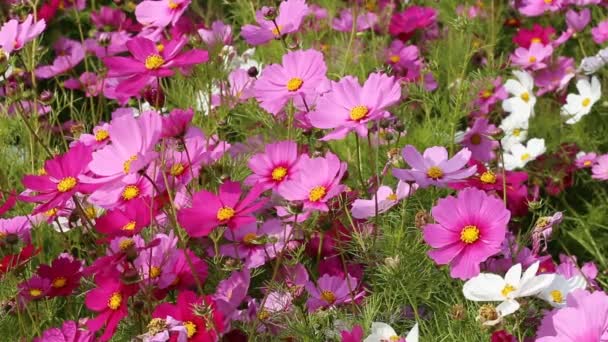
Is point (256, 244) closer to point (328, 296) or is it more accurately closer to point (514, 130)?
point (328, 296)

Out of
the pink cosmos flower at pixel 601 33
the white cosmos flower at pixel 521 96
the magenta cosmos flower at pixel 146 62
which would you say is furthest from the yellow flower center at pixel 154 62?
the pink cosmos flower at pixel 601 33

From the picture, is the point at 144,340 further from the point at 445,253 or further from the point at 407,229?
the point at 407,229

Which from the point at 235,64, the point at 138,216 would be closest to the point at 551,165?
the point at 235,64

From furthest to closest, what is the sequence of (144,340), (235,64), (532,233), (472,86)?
(235,64) < (472,86) < (532,233) < (144,340)

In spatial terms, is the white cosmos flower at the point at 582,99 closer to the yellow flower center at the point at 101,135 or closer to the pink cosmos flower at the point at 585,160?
the pink cosmos flower at the point at 585,160

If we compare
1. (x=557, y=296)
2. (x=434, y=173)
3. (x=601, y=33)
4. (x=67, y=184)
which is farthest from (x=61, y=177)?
(x=601, y=33)

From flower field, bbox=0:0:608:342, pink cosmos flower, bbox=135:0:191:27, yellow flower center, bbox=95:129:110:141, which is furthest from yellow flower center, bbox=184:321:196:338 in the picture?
pink cosmos flower, bbox=135:0:191:27
